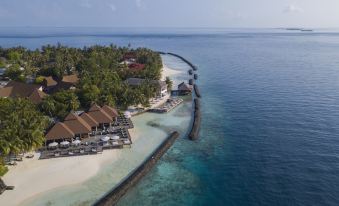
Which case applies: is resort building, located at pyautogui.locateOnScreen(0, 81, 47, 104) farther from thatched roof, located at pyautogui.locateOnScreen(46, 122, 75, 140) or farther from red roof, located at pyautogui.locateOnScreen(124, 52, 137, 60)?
red roof, located at pyautogui.locateOnScreen(124, 52, 137, 60)

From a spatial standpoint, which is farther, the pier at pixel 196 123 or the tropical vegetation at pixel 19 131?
the pier at pixel 196 123

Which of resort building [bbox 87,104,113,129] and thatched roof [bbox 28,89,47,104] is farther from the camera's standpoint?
thatched roof [bbox 28,89,47,104]

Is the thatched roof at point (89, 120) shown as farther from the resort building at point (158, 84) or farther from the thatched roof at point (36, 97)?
the resort building at point (158, 84)

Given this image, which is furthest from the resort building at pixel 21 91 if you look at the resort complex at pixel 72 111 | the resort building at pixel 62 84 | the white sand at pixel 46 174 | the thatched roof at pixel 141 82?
the white sand at pixel 46 174

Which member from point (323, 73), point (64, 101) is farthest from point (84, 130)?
point (323, 73)

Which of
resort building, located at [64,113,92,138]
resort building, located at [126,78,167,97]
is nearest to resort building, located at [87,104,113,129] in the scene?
resort building, located at [64,113,92,138]

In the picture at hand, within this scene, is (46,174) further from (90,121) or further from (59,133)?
(90,121)

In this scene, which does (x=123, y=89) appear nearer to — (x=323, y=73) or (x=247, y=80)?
(x=247, y=80)
